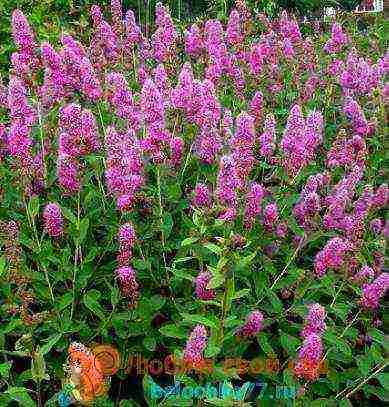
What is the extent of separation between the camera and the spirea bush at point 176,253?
6.80 ft

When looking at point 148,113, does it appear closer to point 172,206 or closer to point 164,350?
point 172,206

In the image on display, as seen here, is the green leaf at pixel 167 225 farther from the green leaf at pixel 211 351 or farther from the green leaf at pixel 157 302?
the green leaf at pixel 211 351

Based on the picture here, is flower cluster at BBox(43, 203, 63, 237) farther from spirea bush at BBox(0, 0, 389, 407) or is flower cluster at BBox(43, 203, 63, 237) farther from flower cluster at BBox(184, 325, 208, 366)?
flower cluster at BBox(184, 325, 208, 366)

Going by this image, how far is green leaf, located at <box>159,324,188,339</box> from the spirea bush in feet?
0.03

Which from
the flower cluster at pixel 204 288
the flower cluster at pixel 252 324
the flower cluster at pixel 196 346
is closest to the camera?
the flower cluster at pixel 196 346

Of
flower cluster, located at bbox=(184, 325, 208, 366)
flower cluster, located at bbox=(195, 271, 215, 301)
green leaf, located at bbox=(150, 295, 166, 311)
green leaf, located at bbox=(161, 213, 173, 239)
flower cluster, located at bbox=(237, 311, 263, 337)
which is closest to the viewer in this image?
flower cluster, located at bbox=(184, 325, 208, 366)

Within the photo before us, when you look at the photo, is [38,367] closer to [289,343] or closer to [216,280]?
[216,280]

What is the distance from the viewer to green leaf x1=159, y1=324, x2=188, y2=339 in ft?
6.98

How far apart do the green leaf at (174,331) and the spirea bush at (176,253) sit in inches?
0.4

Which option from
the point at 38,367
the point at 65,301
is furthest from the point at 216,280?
the point at 65,301

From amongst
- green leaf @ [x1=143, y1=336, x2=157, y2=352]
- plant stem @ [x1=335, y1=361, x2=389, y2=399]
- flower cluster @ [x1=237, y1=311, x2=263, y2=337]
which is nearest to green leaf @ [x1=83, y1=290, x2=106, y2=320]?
green leaf @ [x1=143, y1=336, x2=157, y2=352]

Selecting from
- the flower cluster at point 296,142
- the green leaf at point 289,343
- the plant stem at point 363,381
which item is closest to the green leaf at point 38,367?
the green leaf at point 289,343

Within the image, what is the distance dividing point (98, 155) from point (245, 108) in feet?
4.12

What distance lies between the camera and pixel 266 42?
4.12 m
